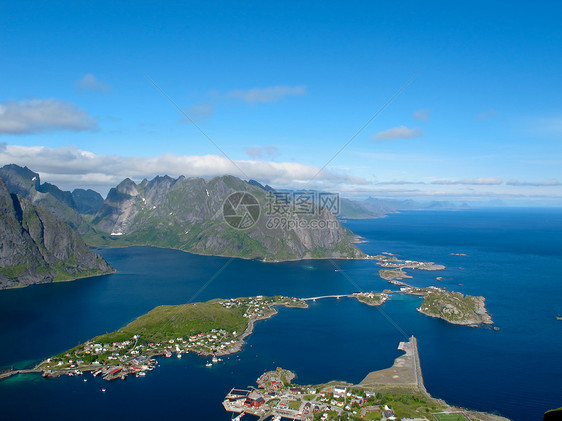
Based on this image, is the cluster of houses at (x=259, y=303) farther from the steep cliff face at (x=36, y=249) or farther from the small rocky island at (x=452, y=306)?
the steep cliff face at (x=36, y=249)

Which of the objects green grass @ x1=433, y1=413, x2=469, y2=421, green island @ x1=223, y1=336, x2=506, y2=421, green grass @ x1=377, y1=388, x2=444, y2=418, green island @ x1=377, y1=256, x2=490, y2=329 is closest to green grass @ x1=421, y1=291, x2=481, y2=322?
green island @ x1=377, y1=256, x2=490, y2=329

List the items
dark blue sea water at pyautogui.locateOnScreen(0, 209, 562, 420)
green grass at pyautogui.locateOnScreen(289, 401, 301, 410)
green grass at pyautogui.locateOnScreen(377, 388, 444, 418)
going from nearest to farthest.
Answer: green grass at pyautogui.locateOnScreen(377, 388, 444, 418) → green grass at pyautogui.locateOnScreen(289, 401, 301, 410) → dark blue sea water at pyautogui.locateOnScreen(0, 209, 562, 420)

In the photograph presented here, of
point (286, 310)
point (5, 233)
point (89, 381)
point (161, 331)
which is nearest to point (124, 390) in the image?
point (89, 381)

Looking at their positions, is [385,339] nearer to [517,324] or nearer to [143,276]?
[517,324]

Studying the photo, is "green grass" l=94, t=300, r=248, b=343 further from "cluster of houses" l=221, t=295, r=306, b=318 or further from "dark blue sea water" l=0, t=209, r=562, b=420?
"dark blue sea water" l=0, t=209, r=562, b=420

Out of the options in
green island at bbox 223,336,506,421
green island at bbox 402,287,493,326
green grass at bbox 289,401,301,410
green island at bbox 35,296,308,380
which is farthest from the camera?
green island at bbox 402,287,493,326

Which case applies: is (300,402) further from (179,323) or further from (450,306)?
(450,306)

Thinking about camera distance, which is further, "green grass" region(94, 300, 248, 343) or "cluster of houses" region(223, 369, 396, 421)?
"green grass" region(94, 300, 248, 343)

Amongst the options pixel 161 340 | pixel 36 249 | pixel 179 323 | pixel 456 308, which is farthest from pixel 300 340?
pixel 36 249
